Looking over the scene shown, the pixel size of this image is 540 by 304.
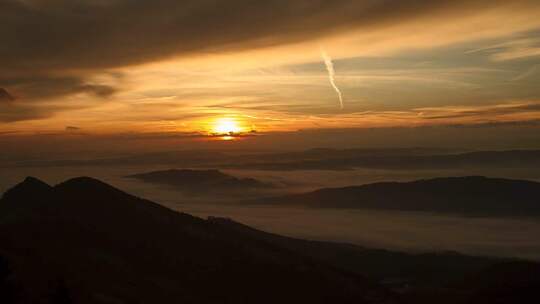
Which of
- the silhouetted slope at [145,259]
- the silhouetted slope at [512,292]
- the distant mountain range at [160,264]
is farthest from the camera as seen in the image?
the silhouetted slope at [512,292]

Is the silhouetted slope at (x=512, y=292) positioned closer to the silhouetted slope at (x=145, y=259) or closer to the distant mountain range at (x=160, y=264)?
the distant mountain range at (x=160, y=264)

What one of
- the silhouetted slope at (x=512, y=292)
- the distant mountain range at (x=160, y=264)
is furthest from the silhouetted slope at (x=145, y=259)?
the silhouetted slope at (x=512, y=292)

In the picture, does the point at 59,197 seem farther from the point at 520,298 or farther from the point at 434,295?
the point at 520,298

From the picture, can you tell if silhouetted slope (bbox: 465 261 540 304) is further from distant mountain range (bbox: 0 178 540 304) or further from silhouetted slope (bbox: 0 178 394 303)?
silhouetted slope (bbox: 0 178 394 303)

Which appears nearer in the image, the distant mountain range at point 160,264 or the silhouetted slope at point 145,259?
the silhouetted slope at point 145,259

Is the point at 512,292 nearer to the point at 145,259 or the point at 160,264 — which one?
the point at 160,264

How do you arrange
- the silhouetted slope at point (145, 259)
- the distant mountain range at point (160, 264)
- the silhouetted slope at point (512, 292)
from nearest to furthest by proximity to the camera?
1. the silhouetted slope at point (145, 259)
2. the distant mountain range at point (160, 264)
3. the silhouetted slope at point (512, 292)

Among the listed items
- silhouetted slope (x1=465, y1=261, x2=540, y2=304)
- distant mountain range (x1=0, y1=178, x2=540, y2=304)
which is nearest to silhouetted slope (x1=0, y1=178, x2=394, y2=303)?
distant mountain range (x1=0, y1=178, x2=540, y2=304)
